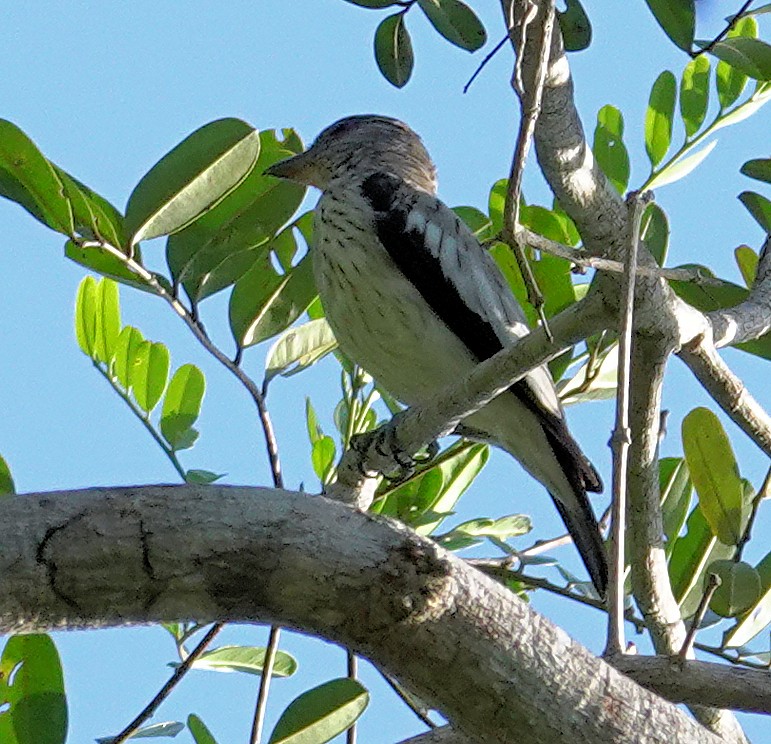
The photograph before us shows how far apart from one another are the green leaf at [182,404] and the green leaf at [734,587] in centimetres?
130

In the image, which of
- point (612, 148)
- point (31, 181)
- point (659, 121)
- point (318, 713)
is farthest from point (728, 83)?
point (318, 713)

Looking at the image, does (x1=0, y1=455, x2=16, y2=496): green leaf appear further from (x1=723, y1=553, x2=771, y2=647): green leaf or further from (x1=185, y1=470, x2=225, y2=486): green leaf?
Answer: (x1=723, y1=553, x2=771, y2=647): green leaf

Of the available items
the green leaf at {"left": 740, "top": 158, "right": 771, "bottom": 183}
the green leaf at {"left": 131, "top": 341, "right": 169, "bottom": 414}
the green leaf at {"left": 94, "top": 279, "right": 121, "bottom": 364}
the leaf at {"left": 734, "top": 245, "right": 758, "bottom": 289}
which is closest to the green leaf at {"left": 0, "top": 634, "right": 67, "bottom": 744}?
the green leaf at {"left": 131, "top": 341, "right": 169, "bottom": 414}

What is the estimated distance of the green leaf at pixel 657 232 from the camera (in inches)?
134

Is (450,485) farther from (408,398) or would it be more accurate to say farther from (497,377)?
(497,377)

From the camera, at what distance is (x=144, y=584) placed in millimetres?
1948

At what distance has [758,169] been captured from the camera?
3.38m

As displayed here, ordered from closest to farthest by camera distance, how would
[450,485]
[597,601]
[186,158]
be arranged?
1. [186,158]
2. [597,601]
3. [450,485]

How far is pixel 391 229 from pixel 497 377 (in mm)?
1500

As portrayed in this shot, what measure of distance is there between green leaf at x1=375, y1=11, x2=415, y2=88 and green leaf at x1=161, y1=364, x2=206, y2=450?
35.8 inches

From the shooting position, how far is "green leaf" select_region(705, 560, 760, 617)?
8.42ft

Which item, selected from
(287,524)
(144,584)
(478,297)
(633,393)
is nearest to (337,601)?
(287,524)

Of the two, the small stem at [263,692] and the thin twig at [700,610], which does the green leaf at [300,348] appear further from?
the thin twig at [700,610]

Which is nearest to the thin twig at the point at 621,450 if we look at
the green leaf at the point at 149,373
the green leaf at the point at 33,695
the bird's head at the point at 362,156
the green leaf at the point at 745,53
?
the green leaf at the point at 745,53
